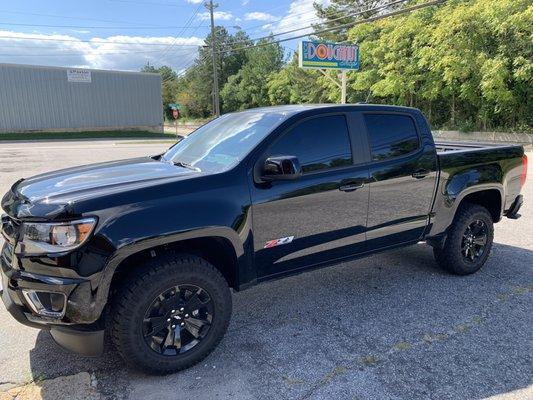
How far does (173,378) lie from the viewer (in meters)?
2.99

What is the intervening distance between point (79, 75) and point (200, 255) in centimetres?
3620

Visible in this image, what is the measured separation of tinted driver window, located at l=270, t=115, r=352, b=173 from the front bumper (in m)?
1.66

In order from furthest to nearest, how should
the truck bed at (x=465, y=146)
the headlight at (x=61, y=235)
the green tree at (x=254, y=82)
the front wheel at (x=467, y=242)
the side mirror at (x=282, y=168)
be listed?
the green tree at (x=254, y=82)
the truck bed at (x=465, y=146)
the front wheel at (x=467, y=242)
the side mirror at (x=282, y=168)
the headlight at (x=61, y=235)

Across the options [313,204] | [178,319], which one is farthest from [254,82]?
[178,319]

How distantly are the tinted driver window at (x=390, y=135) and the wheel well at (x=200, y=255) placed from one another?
1.58 metres

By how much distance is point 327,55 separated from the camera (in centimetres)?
2172

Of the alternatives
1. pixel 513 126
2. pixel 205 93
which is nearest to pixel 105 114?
pixel 513 126

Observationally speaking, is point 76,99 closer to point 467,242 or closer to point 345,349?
point 467,242

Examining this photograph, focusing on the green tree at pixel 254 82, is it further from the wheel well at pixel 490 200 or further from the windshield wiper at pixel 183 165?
the windshield wiper at pixel 183 165

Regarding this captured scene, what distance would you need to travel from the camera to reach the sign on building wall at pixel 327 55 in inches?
828

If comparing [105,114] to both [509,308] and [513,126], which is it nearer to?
[513,126]

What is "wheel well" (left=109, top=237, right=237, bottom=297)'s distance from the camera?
2.91 m

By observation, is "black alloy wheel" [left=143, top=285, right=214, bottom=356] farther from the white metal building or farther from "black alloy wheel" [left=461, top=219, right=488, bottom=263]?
the white metal building

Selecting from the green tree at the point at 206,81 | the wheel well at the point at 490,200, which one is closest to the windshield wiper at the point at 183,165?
the wheel well at the point at 490,200
